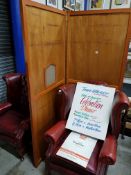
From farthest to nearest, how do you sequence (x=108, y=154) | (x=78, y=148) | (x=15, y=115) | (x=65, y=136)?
(x=15, y=115) → (x=65, y=136) → (x=78, y=148) → (x=108, y=154)

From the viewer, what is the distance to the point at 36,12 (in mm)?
1343

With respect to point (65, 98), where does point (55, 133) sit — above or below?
below

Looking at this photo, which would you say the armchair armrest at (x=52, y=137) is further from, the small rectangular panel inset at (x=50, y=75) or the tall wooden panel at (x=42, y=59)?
the small rectangular panel inset at (x=50, y=75)

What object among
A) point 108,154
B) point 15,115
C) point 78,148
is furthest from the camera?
point 15,115

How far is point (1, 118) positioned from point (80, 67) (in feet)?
4.18

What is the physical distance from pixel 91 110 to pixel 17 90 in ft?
3.61

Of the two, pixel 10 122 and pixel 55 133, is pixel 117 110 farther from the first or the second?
pixel 10 122

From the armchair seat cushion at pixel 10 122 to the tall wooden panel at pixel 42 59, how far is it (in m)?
0.32

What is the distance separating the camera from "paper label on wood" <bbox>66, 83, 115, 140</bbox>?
166cm

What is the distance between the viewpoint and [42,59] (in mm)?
1550

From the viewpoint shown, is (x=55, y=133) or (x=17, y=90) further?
(x=17, y=90)

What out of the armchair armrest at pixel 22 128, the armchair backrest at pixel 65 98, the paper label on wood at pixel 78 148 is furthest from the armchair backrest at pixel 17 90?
the paper label on wood at pixel 78 148

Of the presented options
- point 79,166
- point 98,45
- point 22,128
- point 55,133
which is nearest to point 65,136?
point 55,133

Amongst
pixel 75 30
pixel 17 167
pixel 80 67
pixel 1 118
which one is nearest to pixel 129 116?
pixel 80 67
